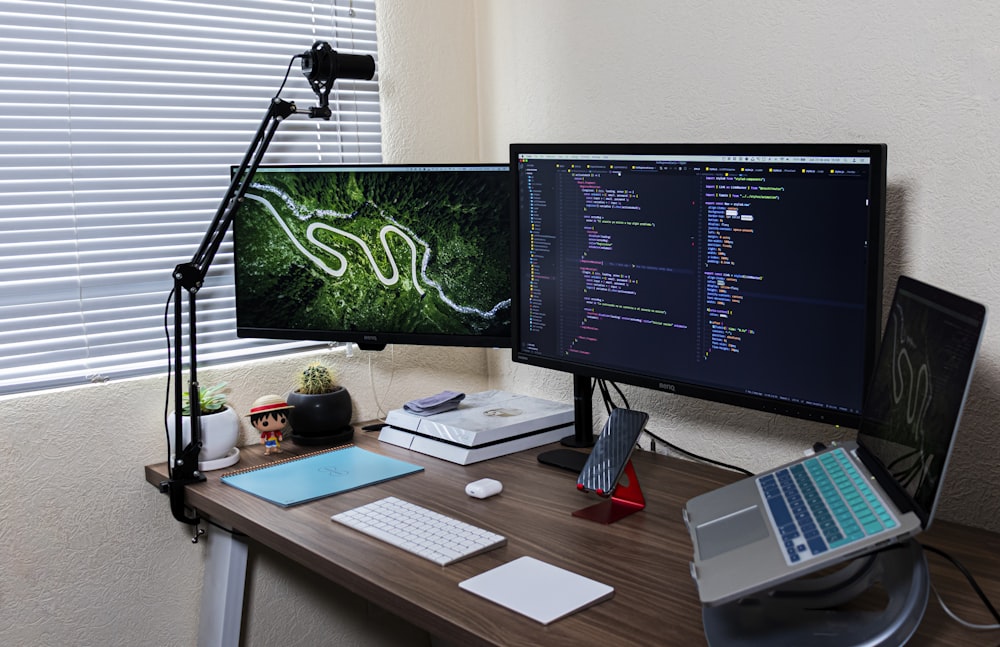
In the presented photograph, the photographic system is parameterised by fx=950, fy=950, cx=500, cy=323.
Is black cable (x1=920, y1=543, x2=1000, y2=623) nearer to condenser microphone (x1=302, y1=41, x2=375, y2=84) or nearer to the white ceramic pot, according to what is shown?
the white ceramic pot

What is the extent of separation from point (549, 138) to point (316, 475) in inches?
34.1

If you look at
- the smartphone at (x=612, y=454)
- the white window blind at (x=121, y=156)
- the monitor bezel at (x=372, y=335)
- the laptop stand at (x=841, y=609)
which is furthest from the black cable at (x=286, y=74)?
the laptop stand at (x=841, y=609)

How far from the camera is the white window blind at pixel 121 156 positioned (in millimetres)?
1698

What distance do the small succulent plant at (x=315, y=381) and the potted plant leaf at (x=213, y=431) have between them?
0.54ft

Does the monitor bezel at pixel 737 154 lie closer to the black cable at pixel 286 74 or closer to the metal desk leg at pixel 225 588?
the black cable at pixel 286 74

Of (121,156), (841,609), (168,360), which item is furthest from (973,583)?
(121,156)

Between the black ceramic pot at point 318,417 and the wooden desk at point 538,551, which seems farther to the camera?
the black ceramic pot at point 318,417

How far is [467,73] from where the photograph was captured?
2225 mm

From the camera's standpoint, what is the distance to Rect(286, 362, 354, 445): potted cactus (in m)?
1.91

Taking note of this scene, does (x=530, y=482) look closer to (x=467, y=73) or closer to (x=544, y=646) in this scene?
(x=544, y=646)

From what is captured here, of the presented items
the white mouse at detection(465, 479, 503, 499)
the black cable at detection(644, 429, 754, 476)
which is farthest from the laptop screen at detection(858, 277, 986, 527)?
the white mouse at detection(465, 479, 503, 499)

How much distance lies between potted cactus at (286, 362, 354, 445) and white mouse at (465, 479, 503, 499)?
45cm

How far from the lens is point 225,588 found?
181 cm

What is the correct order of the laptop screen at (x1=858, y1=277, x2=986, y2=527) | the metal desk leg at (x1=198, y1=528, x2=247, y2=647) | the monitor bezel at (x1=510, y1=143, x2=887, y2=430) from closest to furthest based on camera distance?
1. the laptop screen at (x1=858, y1=277, x2=986, y2=527)
2. the monitor bezel at (x1=510, y1=143, x2=887, y2=430)
3. the metal desk leg at (x1=198, y1=528, x2=247, y2=647)
